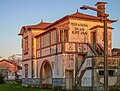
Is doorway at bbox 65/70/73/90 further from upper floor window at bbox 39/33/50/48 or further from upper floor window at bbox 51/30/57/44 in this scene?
upper floor window at bbox 39/33/50/48

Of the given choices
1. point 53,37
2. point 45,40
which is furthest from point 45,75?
point 53,37

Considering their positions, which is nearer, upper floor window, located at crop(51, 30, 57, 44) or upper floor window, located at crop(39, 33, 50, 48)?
upper floor window, located at crop(51, 30, 57, 44)

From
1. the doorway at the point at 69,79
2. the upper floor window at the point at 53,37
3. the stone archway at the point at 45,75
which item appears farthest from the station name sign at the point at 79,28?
the stone archway at the point at 45,75

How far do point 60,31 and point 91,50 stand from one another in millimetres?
4930

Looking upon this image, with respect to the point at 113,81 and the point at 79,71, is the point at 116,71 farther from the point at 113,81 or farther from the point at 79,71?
the point at 79,71

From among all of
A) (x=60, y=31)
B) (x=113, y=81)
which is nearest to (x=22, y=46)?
(x=60, y=31)

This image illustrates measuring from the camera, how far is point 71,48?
3331 cm

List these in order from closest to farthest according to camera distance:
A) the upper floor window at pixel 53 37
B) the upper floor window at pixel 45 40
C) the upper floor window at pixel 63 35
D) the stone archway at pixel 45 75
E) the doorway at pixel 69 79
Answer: the doorway at pixel 69 79, the upper floor window at pixel 63 35, the upper floor window at pixel 53 37, the upper floor window at pixel 45 40, the stone archway at pixel 45 75

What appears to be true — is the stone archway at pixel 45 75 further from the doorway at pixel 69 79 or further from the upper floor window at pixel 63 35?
the doorway at pixel 69 79

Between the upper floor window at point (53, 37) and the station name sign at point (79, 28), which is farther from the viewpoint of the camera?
the upper floor window at point (53, 37)

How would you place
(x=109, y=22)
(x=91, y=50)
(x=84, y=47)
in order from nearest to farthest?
1. (x=91, y=50)
2. (x=84, y=47)
3. (x=109, y=22)

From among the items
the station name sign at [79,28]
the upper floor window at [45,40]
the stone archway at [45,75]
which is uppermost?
the station name sign at [79,28]

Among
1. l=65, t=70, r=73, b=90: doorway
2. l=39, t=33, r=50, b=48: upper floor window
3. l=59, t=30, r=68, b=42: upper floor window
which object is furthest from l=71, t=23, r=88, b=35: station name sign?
l=65, t=70, r=73, b=90: doorway

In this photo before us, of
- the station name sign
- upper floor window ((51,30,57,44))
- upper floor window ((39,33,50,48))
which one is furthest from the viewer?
upper floor window ((39,33,50,48))
